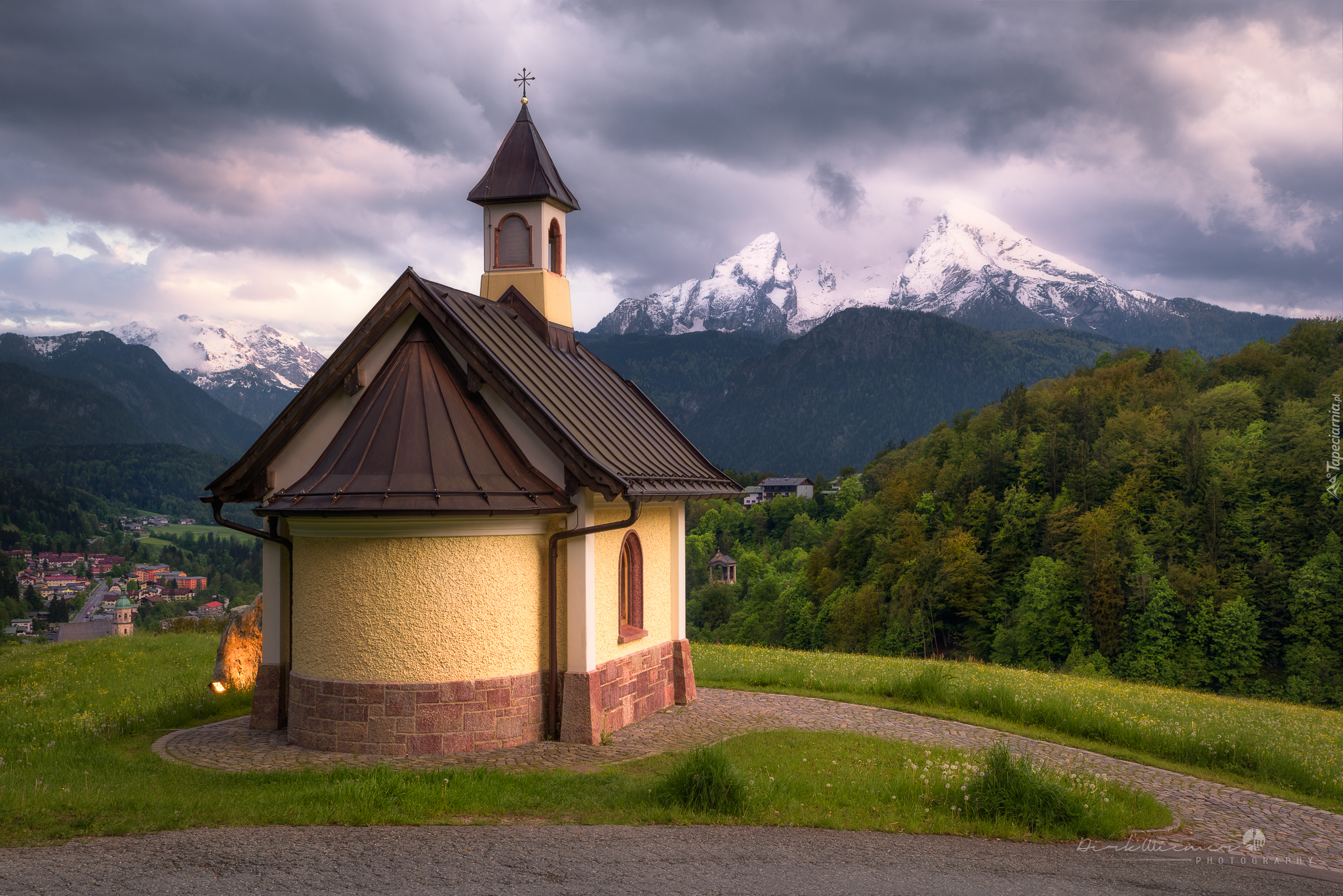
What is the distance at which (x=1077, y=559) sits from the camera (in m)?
63.3

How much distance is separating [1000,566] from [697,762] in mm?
67500

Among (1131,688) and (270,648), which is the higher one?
(270,648)

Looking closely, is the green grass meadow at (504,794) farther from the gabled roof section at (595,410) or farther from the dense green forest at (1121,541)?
the dense green forest at (1121,541)

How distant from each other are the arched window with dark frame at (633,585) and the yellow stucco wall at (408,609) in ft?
8.41

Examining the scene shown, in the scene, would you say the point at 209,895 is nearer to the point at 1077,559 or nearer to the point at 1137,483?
the point at 1077,559

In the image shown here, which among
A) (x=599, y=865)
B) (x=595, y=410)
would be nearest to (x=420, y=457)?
(x=595, y=410)

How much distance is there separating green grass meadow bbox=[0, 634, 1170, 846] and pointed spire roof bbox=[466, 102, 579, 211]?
9537mm

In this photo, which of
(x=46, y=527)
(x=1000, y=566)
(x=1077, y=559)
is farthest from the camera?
(x=46, y=527)

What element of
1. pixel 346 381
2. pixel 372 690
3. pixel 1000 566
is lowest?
pixel 1000 566

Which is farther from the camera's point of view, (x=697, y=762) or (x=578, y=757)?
(x=578, y=757)

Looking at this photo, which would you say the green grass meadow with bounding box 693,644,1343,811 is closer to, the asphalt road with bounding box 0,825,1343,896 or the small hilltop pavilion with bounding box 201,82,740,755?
the asphalt road with bounding box 0,825,1343,896

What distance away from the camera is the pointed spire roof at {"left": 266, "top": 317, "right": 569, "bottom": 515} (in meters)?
11.2

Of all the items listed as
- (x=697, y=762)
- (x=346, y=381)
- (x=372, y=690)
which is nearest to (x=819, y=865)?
(x=697, y=762)

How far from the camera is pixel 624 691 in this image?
44.6 ft
